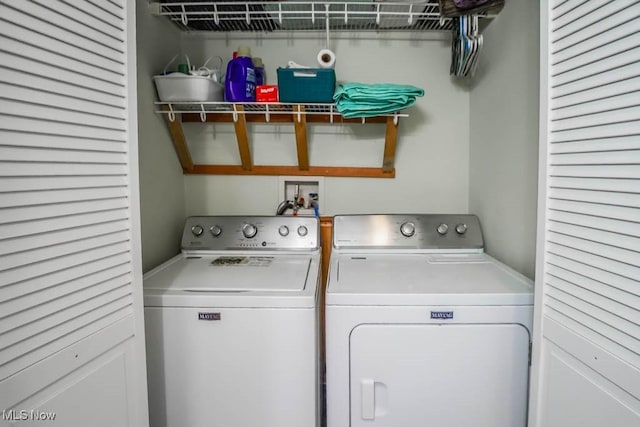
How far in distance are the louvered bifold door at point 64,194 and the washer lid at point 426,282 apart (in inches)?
30.5

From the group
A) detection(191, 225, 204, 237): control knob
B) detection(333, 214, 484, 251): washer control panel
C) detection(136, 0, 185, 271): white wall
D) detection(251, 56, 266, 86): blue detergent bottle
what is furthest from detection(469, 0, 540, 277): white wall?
detection(136, 0, 185, 271): white wall

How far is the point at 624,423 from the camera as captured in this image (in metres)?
0.90

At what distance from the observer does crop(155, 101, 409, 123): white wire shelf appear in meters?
1.89

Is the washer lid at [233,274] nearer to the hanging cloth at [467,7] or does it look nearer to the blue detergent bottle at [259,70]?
the blue detergent bottle at [259,70]

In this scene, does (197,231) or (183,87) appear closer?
(183,87)

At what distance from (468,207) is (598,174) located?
139 centimetres

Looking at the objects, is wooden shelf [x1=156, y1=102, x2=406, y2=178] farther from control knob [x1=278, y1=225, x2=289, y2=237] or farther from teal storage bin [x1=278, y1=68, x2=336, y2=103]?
control knob [x1=278, y1=225, x2=289, y2=237]

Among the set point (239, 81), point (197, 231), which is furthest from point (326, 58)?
point (197, 231)

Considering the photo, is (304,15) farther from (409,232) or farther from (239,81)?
(409,232)

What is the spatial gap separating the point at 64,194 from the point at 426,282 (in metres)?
1.31

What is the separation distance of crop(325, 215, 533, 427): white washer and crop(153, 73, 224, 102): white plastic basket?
1229 millimetres

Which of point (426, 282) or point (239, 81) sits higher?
point (239, 81)

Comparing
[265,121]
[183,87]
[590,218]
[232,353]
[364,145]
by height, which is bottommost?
[232,353]

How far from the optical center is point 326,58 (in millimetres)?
1894
